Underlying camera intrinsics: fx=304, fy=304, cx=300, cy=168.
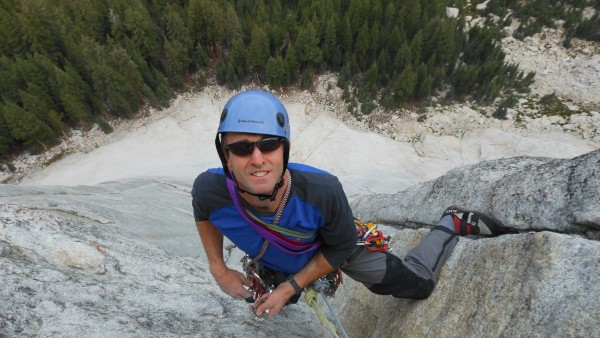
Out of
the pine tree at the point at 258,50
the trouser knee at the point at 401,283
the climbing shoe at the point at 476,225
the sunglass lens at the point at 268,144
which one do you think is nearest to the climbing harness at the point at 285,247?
the trouser knee at the point at 401,283

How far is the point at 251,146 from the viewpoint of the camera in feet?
7.82

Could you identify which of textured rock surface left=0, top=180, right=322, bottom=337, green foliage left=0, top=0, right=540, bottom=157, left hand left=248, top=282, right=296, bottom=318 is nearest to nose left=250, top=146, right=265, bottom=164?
left hand left=248, top=282, right=296, bottom=318

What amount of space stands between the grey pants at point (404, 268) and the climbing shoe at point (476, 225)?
9.5 inches

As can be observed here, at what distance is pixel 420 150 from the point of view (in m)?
18.8

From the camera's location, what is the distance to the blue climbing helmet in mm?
2361

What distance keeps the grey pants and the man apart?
12mm

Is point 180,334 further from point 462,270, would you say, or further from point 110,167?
point 110,167

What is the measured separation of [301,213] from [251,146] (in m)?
0.74

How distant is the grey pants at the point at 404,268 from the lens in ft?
11.7

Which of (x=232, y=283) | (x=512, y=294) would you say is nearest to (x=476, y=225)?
(x=512, y=294)

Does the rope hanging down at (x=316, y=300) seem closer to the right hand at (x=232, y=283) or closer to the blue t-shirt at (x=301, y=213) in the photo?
the blue t-shirt at (x=301, y=213)

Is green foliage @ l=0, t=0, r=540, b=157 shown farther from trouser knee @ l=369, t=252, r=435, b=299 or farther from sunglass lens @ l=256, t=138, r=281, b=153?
sunglass lens @ l=256, t=138, r=281, b=153

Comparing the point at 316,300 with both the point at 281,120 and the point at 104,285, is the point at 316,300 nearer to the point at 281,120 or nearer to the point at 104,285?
the point at 281,120

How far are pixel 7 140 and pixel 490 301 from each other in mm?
27451
